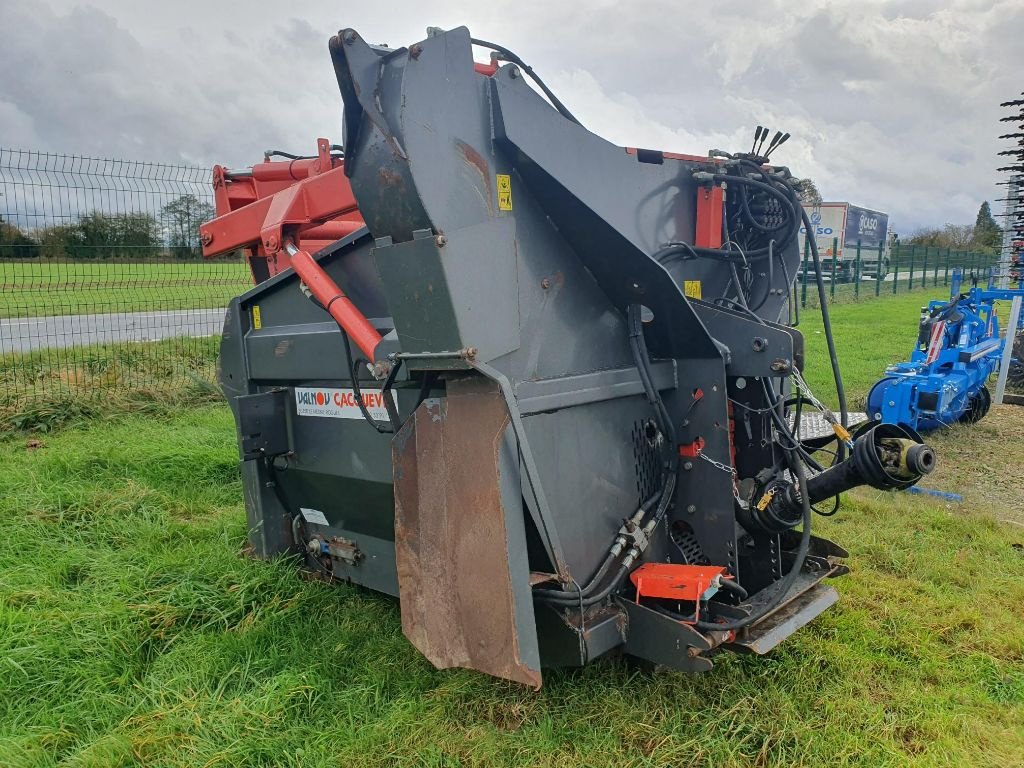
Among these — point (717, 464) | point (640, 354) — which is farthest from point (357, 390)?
point (717, 464)

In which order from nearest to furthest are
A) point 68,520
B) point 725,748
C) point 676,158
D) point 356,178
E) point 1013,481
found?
point 356,178 → point 725,748 → point 676,158 → point 68,520 → point 1013,481

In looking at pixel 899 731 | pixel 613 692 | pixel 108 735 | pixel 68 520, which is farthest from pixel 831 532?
pixel 68 520

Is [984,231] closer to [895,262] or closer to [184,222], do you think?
[895,262]

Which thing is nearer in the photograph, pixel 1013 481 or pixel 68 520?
pixel 68 520

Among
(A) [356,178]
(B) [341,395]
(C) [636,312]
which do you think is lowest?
(B) [341,395]

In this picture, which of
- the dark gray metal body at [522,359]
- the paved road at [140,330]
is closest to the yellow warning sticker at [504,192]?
the dark gray metal body at [522,359]

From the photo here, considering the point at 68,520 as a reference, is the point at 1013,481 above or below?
below

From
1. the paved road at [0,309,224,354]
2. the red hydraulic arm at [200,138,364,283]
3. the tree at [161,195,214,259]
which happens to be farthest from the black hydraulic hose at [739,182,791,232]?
Result: the paved road at [0,309,224,354]

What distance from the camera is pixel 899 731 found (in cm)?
252

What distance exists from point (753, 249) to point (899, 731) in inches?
70.8

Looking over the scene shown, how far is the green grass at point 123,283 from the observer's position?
7.06 meters

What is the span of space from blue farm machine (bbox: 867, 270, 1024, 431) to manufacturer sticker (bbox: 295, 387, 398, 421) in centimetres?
421

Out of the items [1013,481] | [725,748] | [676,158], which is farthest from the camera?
[1013,481]

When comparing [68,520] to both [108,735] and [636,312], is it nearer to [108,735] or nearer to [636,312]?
[108,735]
